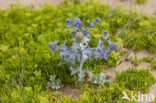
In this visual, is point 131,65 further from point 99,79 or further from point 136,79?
point 99,79

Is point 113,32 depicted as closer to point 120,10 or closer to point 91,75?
point 120,10

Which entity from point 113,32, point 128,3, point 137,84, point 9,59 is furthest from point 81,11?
point 137,84

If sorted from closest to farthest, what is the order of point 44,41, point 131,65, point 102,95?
point 102,95 → point 131,65 → point 44,41

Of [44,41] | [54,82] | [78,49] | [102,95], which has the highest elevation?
[44,41]

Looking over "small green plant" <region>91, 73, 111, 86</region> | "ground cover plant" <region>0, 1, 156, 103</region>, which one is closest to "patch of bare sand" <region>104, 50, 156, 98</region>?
"ground cover plant" <region>0, 1, 156, 103</region>

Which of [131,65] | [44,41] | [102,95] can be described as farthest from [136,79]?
[44,41]

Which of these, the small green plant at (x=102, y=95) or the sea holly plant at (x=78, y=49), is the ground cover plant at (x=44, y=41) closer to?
the small green plant at (x=102, y=95)
